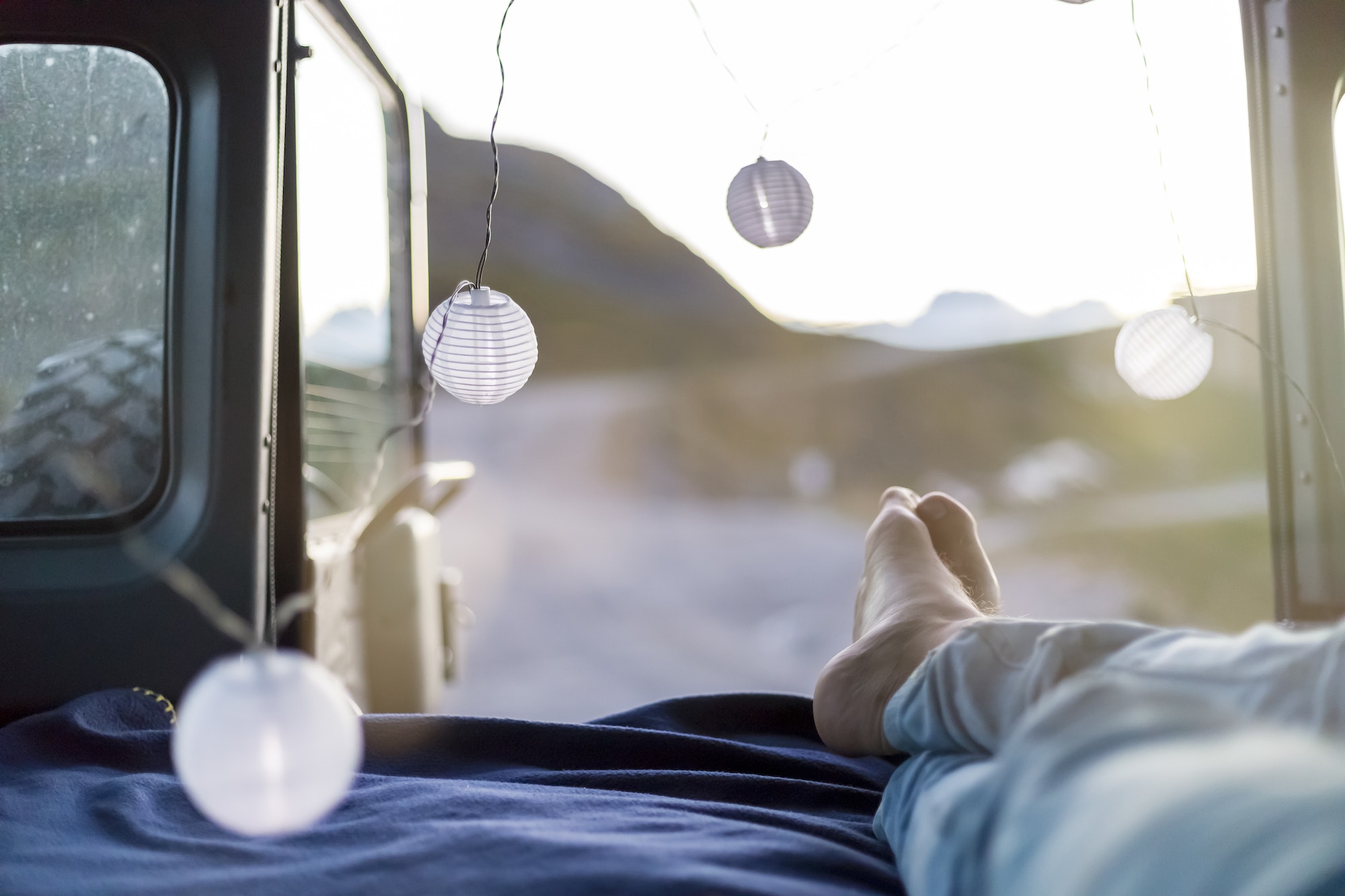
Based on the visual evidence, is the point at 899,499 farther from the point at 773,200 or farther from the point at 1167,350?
the point at 773,200

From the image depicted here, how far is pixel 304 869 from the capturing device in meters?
0.55

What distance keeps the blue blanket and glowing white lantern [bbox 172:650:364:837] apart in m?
0.15

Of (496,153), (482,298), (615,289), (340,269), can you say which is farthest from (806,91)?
(615,289)

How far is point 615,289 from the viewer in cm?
1043

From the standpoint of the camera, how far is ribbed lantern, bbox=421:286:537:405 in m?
0.88

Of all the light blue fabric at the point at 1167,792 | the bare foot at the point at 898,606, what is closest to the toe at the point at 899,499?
the bare foot at the point at 898,606

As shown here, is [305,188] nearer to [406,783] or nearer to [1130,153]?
[406,783]

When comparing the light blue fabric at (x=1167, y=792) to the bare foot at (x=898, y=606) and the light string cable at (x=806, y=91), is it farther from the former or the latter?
the light string cable at (x=806, y=91)

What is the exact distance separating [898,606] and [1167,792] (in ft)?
2.01

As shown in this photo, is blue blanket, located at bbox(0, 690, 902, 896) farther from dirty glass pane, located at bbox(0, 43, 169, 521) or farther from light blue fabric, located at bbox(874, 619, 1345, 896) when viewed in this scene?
dirty glass pane, located at bbox(0, 43, 169, 521)

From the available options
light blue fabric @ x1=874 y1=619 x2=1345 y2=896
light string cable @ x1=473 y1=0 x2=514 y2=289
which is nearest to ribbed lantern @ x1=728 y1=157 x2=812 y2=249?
light string cable @ x1=473 y1=0 x2=514 y2=289

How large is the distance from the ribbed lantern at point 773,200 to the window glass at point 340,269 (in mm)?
625

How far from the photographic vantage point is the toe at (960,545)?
1174 mm

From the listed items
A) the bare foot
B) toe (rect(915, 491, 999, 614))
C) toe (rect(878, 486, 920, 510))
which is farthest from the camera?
toe (rect(878, 486, 920, 510))
